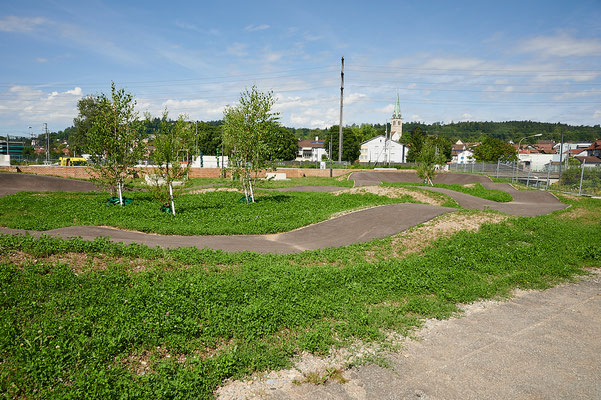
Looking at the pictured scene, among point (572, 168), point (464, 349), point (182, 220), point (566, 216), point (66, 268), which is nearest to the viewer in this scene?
point (464, 349)

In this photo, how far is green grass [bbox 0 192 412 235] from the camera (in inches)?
543

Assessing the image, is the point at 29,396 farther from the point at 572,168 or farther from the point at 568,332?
the point at 572,168

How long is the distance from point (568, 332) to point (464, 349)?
2.36 metres

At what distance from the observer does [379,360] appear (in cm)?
570

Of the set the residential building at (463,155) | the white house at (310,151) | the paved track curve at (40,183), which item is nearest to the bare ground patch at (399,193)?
the paved track curve at (40,183)

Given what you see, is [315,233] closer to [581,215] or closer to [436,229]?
[436,229]

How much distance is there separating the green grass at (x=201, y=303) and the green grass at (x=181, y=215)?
3.72m

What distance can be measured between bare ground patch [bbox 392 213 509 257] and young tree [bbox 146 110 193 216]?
413 inches

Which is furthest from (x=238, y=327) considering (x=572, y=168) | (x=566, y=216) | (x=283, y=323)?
(x=572, y=168)

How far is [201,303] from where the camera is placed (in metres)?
6.97

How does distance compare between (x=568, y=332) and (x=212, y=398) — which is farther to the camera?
(x=568, y=332)

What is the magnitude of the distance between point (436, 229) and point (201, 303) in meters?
9.59

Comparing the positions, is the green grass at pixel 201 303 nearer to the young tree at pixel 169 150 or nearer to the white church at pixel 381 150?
the young tree at pixel 169 150

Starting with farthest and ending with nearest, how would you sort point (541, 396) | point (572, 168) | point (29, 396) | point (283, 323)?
point (572, 168) < point (283, 323) < point (541, 396) < point (29, 396)
